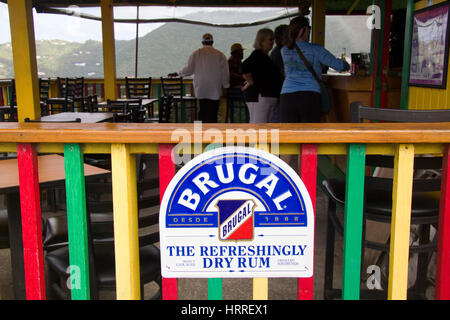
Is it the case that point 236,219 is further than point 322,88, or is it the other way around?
point 322,88

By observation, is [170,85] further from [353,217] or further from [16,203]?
[353,217]

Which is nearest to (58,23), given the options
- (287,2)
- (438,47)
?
(287,2)

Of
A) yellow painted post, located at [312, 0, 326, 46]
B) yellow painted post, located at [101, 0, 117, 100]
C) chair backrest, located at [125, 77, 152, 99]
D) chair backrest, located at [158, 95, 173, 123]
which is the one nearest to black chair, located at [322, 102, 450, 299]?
chair backrest, located at [158, 95, 173, 123]

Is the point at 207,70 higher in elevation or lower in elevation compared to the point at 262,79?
higher

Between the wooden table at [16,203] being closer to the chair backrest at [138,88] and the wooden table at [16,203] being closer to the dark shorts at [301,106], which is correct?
the dark shorts at [301,106]

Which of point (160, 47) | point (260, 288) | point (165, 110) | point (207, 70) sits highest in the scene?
point (160, 47)

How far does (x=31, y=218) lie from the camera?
4.44 ft

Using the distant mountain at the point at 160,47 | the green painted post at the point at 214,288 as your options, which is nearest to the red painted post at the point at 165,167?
the green painted post at the point at 214,288

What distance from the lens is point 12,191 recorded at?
2061 mm

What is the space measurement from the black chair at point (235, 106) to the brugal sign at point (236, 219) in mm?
6692

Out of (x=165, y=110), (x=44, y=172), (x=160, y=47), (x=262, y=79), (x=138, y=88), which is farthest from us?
(x=160, y=47)

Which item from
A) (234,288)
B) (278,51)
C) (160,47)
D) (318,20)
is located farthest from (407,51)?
(160,47)

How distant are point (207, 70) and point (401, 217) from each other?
5.18 m

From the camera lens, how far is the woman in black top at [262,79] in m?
4.46
